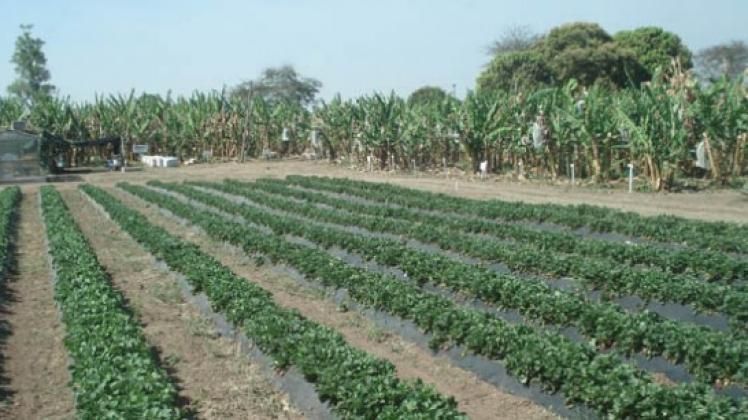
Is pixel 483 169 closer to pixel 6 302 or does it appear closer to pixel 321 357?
pixel 6 302

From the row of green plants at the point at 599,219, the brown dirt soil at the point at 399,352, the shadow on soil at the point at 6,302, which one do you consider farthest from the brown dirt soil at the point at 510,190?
the shadow on soil at the point at 6,302

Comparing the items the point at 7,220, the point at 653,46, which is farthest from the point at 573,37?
the point at 7,220

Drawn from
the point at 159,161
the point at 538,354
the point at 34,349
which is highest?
the point at 159,161

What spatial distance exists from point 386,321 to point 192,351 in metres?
2.31

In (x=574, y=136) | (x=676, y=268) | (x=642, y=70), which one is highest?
(x=642, y=70)

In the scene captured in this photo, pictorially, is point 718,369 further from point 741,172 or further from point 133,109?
point 133,109

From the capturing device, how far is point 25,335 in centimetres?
1002

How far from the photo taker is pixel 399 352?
29.0ft

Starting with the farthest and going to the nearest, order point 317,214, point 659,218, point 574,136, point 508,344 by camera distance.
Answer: point 574,136
point 317,214
point 659,218
point 508,344

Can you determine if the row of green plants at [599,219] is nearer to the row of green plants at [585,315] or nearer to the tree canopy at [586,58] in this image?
the row of green plants at [585,315]

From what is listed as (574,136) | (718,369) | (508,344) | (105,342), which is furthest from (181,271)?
(574,136)

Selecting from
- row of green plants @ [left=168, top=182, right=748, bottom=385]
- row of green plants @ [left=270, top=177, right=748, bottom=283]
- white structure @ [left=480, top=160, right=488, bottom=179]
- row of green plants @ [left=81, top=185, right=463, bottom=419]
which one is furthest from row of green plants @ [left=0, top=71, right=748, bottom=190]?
row of green plants @ [left=81, top=185, right=463, bottom=419]

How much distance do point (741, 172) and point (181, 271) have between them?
61.7 ft

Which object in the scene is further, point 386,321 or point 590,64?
point 590,64
